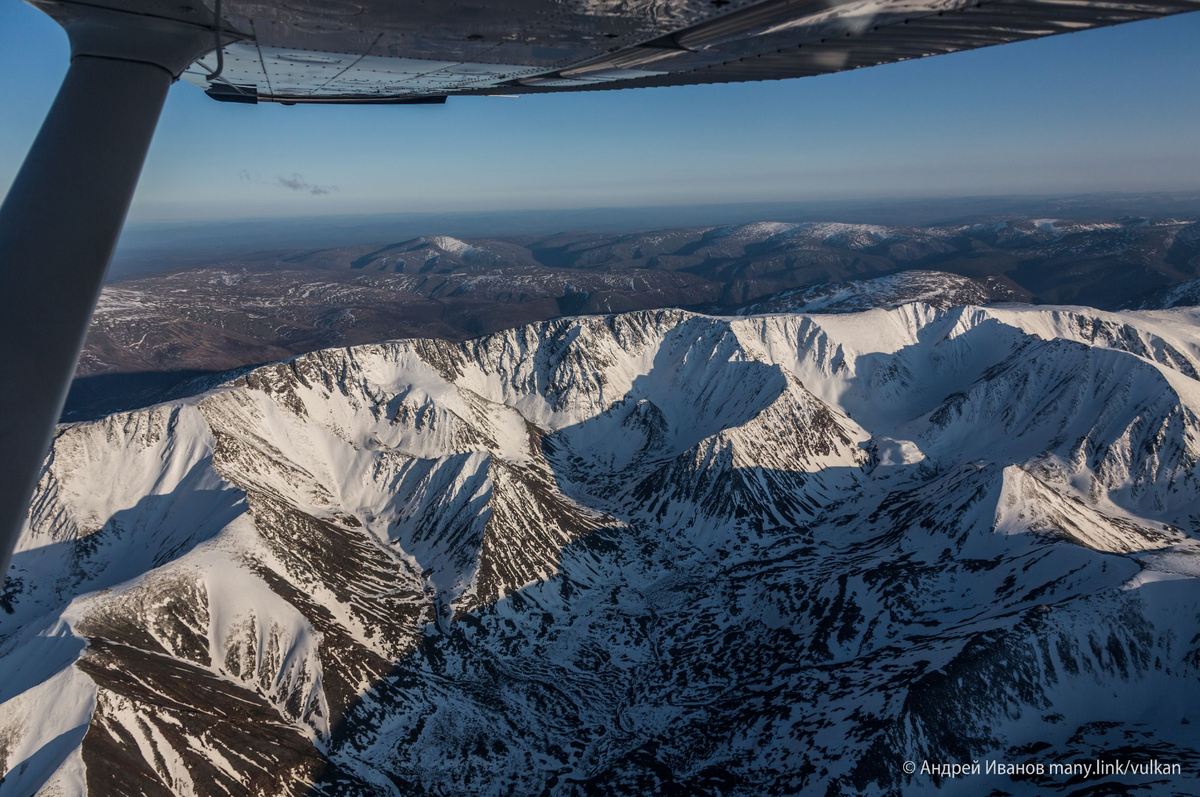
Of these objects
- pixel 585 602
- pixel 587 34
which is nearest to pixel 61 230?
pixel 587 34

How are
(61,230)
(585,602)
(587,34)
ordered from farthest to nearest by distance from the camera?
1. (585,602)
2. (587,34)
3. (61,230)

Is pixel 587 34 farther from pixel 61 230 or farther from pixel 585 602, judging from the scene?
pixel 585 602

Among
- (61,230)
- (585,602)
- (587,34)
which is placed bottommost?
(585,602)

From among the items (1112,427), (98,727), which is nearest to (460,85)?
(98,727)

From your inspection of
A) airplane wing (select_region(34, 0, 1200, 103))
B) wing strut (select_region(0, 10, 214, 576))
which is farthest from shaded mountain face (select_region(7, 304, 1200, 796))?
wing strut (select_region(0, 10, 214, 576))

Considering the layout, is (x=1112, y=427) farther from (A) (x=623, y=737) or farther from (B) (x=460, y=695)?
(B) (x=460, y=695)

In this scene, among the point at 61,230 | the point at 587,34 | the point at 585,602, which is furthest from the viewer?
the point at 585,602

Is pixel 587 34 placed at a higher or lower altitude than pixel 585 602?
higher
